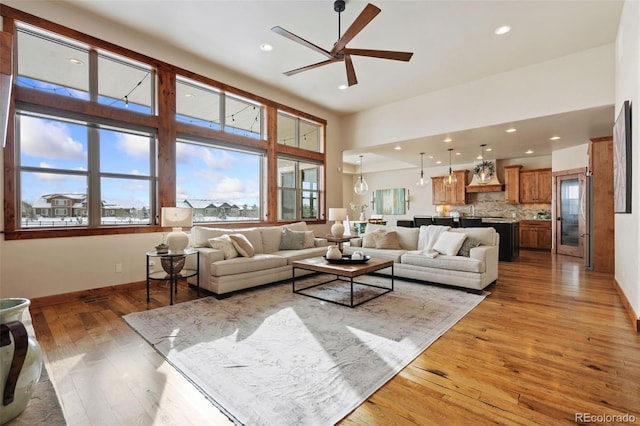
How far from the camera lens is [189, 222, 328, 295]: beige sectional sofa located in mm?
3957

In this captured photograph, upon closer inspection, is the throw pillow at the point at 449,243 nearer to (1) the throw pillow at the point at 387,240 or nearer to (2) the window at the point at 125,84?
(1) the throw pillow at the point at 387,240

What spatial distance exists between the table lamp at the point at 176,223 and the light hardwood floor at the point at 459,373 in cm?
95

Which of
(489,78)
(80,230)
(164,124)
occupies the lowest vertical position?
(80,230)

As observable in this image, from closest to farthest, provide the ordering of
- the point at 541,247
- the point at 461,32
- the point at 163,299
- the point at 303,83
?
1. the point at 163,299
2. the point at 461,32
3. the point at 303,83
4. the point at 541,247

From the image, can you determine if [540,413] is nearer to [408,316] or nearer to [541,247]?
[408,316]

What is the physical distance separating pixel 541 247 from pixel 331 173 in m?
6.27

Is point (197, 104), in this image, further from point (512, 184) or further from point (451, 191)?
point (512, 184)

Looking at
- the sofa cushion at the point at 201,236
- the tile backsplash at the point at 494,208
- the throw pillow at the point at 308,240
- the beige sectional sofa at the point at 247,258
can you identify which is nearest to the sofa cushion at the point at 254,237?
the beige sectional sofa at the point at 247,258

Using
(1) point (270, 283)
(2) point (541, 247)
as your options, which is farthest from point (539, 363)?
(2) point (541, 247)

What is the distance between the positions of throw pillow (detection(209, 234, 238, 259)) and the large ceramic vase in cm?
264

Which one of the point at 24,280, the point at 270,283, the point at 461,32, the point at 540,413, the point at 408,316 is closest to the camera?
the point at 540,413

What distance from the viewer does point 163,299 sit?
3891 mm

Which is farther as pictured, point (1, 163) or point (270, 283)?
point (270, 283)

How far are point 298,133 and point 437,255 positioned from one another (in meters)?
4.27
